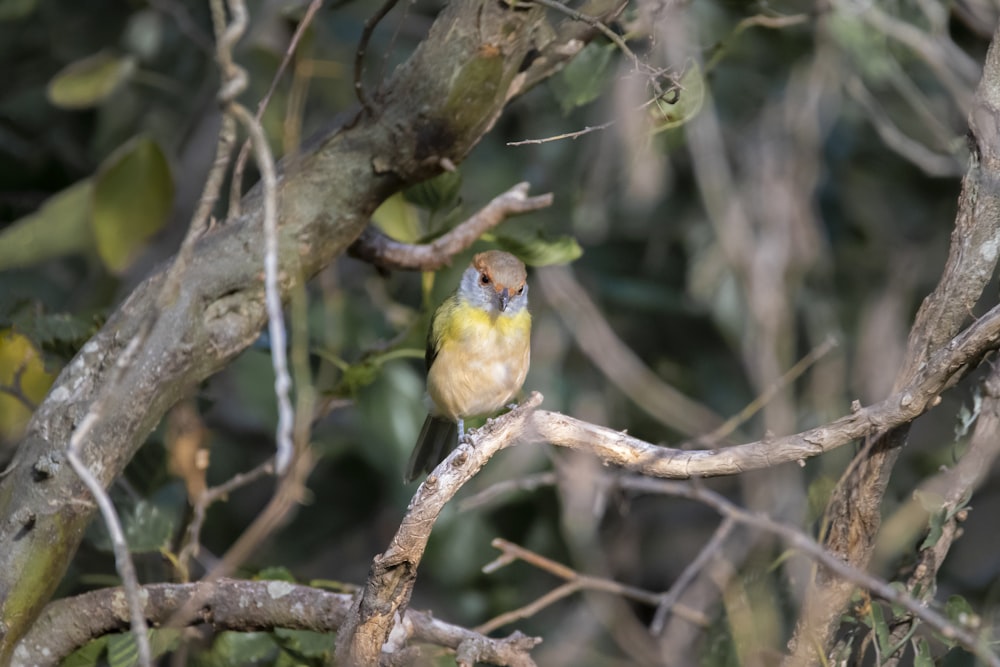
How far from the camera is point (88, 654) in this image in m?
3.02

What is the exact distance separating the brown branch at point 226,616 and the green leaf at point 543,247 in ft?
3.95

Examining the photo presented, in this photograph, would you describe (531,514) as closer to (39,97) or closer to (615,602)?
(615,602)

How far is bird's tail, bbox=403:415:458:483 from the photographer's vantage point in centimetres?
431

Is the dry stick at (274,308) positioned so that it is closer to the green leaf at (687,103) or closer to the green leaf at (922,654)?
the green leaf at (687,103)

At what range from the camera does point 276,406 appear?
4391 millimetres

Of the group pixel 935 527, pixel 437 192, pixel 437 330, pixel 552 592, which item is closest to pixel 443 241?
pixel 437 192

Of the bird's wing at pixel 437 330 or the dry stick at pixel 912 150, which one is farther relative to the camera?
the dry stick at pixel 912 150

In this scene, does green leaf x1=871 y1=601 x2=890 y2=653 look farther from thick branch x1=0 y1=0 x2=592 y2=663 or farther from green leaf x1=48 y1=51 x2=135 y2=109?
green leaf x1=48 y1=51 x2=135 y2=109

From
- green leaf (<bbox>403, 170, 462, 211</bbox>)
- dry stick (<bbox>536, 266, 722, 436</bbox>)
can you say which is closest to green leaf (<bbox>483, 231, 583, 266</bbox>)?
green leaf (<bbox>403, 170, 462, 211</bbox>)

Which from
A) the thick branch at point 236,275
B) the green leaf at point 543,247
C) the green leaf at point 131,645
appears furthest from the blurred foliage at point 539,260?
the thick branch at point 236,275

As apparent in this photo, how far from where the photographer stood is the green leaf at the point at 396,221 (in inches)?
150

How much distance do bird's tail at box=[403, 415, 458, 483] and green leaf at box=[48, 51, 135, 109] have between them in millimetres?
1746

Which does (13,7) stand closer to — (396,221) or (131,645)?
(396,221)

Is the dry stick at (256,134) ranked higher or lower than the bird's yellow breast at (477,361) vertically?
higher
